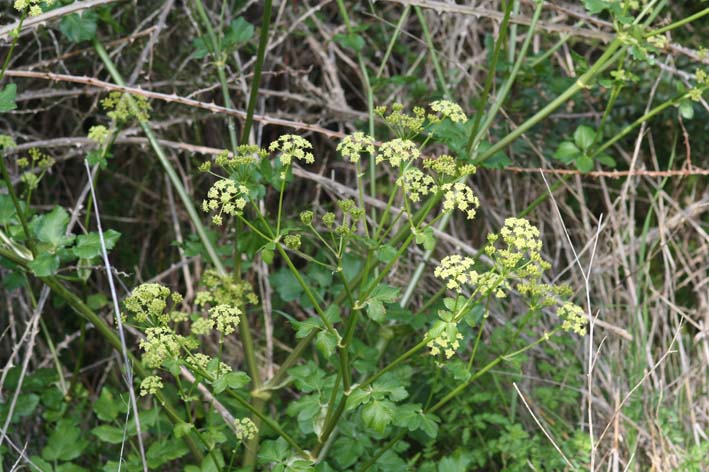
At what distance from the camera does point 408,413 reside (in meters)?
2.43

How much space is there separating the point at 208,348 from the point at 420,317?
1.09 m

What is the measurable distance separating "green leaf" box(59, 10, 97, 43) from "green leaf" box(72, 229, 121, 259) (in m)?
0.74

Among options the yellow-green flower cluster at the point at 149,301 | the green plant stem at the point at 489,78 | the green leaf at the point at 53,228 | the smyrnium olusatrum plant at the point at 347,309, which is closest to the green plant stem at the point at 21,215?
the green leaf at the point at 53,228

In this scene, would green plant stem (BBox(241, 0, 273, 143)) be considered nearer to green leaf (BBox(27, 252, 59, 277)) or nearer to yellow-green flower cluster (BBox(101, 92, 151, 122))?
yellow-green flower cluster (BBox(101, 92, 151, 122))

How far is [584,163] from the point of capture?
9.47ft

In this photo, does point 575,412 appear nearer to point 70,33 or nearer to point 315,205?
point 315,205

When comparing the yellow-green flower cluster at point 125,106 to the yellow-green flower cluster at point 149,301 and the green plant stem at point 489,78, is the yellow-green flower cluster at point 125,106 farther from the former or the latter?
the green plant stem at point 489,78

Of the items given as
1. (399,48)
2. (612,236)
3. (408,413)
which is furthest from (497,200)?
(408,413)

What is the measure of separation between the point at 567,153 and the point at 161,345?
5.00 feet

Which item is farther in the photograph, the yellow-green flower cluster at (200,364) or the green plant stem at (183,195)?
the green plant stem at (183,195)

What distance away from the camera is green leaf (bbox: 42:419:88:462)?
279 centimetres

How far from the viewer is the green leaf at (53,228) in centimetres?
254

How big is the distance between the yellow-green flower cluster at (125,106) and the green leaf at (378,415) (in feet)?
4.30

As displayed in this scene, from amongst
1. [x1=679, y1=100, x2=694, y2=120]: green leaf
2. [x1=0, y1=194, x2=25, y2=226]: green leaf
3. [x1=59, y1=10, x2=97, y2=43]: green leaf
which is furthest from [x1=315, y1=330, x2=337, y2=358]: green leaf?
[x1=679, y1=100, x2=694, y2=120]: green leaf
